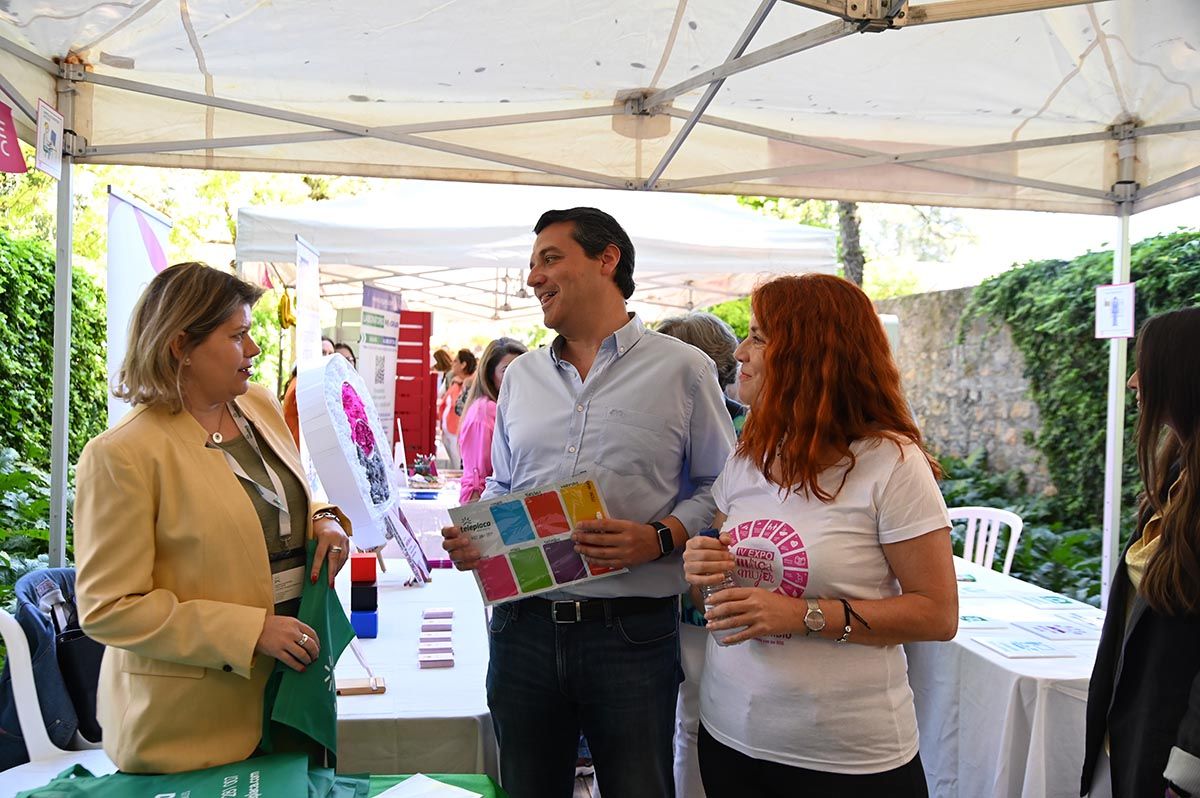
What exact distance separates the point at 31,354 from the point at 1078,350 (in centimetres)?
816

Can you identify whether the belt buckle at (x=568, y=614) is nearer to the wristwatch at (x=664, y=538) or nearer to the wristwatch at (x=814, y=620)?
the wristwatch at (x=664, y=538)

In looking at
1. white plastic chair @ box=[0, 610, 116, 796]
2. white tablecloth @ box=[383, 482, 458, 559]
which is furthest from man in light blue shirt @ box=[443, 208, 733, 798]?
white tablecloth @ box=[383, 482, 458, 559]

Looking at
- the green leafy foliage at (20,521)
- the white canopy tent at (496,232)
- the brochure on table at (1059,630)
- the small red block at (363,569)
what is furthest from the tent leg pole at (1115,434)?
the green leafy foliage at (20,521)

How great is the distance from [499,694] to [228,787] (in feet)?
2.08

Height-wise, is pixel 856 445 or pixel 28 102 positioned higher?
pixel 28 102

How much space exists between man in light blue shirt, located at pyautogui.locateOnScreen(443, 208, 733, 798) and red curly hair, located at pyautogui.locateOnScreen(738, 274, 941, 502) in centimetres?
41

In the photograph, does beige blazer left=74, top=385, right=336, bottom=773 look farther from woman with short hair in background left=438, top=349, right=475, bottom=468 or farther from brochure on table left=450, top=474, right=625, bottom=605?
woman with short hair in background left=438, top=349, right=475, bottom=468

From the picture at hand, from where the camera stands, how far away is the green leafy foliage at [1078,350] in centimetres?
688

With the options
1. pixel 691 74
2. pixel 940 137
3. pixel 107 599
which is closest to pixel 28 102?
pixel 107 599

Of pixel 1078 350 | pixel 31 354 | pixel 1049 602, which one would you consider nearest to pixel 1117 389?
pixel 1049 602

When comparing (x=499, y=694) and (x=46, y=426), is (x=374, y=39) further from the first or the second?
(x=46, y=426)

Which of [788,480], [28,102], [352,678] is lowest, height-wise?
[352,678]

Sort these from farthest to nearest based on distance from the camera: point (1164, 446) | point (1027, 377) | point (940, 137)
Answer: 1. point (1027, 377)
2. point (940, 137)
3. point (1164, 446)

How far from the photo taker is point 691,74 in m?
3.69
